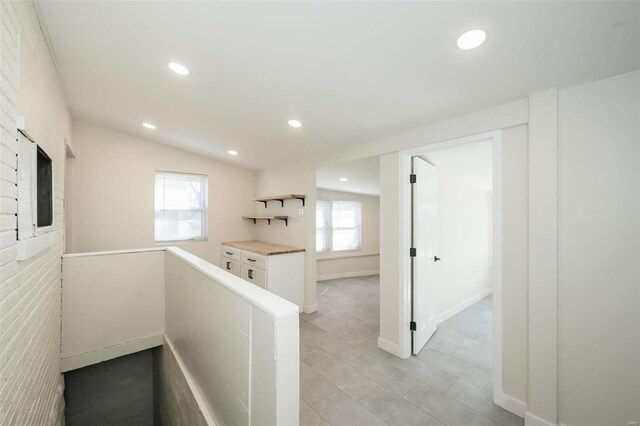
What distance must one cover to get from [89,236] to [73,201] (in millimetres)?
505

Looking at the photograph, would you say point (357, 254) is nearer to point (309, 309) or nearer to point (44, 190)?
point (309, 309)

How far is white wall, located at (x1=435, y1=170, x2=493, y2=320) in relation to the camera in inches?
135

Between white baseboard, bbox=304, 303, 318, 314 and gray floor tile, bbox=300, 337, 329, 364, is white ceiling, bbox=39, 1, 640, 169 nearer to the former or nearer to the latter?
gray floor tile, bbox=300, 337, 329, 364

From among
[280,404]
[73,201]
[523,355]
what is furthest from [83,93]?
[523,355]

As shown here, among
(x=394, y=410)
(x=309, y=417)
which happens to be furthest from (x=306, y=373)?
(x=394, y=410)

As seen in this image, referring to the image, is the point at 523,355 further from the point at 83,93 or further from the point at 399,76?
the point at 83,93

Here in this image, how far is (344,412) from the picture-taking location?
1913 millimetres

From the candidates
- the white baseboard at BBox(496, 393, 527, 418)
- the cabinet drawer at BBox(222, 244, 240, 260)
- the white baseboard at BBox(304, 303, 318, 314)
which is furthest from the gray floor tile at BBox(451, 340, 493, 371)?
the cabinet drawer at BBox(222, 244, 240, 260)

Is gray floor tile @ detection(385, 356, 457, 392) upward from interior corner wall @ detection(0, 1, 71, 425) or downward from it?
downward

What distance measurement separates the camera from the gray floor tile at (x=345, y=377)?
2.14m

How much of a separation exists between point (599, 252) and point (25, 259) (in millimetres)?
Answer: 3156

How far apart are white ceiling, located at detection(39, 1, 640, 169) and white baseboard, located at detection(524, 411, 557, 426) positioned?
2150mm

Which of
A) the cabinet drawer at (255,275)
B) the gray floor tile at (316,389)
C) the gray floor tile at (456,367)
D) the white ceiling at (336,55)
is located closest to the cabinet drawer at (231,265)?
the cabinet drawer at (255,275)

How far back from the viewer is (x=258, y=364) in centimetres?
117
